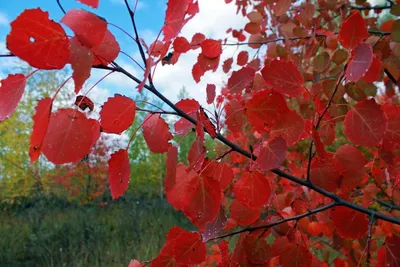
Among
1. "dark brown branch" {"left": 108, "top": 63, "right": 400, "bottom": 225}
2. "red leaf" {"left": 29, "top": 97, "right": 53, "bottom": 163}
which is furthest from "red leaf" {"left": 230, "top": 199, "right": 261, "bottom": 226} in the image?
"red leaf" {"left": 29, "top": 97, "right": 53, "bottom": 163}

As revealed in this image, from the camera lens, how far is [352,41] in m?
0.62

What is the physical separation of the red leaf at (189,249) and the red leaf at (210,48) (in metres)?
0.46

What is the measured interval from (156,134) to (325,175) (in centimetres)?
40

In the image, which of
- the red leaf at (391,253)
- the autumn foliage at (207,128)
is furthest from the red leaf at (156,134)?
the red leaf at (391,253)

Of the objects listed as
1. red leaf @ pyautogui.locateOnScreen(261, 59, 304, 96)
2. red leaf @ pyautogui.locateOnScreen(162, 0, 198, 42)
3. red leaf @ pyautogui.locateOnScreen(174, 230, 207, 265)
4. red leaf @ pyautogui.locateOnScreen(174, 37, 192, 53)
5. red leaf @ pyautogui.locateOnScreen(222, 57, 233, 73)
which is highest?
red leaf @ pyautogui.locateOnScreen(222, 57, 233, 73)

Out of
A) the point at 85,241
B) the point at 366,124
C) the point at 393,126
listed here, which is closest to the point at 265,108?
the point at 366,124

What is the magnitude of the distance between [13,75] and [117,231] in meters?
3.92

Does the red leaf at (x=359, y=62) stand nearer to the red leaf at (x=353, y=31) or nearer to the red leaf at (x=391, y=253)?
the red leaf at (x=353, y=31)

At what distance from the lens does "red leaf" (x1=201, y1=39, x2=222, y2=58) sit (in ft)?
2.92

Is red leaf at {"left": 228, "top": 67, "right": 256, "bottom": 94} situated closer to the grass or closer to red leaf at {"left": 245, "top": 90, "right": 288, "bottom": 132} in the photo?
red leaf at {"left": 245, "top": 90, "right": 288, "bottom": 132}

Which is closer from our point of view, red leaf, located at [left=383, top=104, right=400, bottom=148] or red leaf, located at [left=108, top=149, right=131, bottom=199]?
red leaf, located at [left=108, top=149, right=131, bottom=199]

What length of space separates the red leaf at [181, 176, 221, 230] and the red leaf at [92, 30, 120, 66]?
227 mm

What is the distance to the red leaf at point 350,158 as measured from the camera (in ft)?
2.37

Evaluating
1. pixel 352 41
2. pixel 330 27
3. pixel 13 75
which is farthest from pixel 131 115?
pixel 330 27
